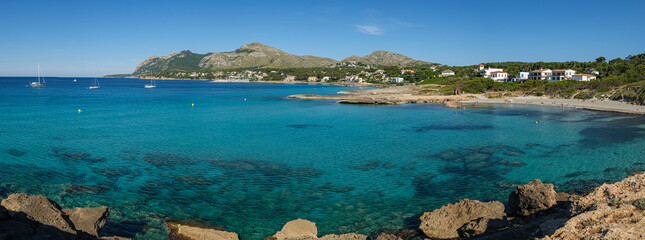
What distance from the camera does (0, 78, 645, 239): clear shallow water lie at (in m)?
15.7

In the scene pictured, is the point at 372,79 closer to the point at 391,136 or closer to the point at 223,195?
the point at 391,136

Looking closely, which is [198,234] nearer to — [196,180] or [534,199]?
[196,180]

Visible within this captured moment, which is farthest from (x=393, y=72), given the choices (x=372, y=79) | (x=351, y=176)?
(x=351, y=176)

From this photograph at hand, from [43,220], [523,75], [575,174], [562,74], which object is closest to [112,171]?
[43,220]

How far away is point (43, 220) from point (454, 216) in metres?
13.8

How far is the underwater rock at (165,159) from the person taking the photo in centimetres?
2384

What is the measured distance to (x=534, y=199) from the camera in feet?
44.9

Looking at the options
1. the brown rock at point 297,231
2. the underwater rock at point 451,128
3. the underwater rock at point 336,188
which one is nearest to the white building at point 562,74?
the underwater rock at point 451,128

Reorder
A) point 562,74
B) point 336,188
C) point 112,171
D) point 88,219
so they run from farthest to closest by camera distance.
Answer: point 562,74 < point 112,171 < point 336,188 < point 88,219

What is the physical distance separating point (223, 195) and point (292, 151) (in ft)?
36.2

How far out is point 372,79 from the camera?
18062cm

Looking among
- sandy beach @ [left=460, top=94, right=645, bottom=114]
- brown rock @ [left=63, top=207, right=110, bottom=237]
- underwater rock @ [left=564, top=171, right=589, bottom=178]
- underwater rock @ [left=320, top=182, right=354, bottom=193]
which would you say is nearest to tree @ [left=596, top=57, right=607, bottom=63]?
sandy beach @ [left=460, top=94, right=645, bottom=114]

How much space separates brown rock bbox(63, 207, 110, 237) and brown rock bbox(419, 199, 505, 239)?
11.4 meters

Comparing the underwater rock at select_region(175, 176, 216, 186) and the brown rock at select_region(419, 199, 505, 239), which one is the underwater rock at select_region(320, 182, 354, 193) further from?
the underwater rock at select_region(175, 176, 216, 186)
